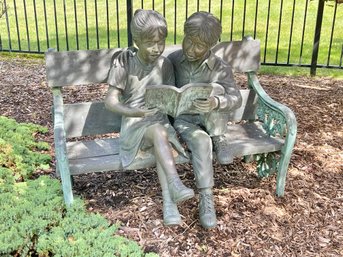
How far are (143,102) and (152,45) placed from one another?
1.41 ft

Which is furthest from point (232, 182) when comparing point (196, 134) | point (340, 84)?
point (340, 84)

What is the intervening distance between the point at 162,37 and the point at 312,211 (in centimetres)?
171

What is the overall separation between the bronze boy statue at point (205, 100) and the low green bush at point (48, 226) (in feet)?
1.94

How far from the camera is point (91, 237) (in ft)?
10.2

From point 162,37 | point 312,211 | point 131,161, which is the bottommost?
point 312,211

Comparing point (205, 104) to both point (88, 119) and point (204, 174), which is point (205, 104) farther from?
point (88, 119)

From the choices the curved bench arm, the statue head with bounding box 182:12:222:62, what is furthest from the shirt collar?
the curved bench arm

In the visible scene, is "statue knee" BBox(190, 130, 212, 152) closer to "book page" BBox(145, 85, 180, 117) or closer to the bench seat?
the bench seat

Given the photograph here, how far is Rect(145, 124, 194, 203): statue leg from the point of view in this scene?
3.07m

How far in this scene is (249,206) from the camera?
366 centimetres

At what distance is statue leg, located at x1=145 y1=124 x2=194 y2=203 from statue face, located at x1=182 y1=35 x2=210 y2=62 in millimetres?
529

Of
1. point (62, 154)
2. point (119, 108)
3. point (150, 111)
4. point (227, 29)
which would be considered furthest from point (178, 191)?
point (227, 29)

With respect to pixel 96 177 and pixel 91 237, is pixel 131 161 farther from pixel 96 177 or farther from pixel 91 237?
pixel 96 177

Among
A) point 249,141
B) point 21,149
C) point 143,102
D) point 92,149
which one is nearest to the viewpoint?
point 143,102
